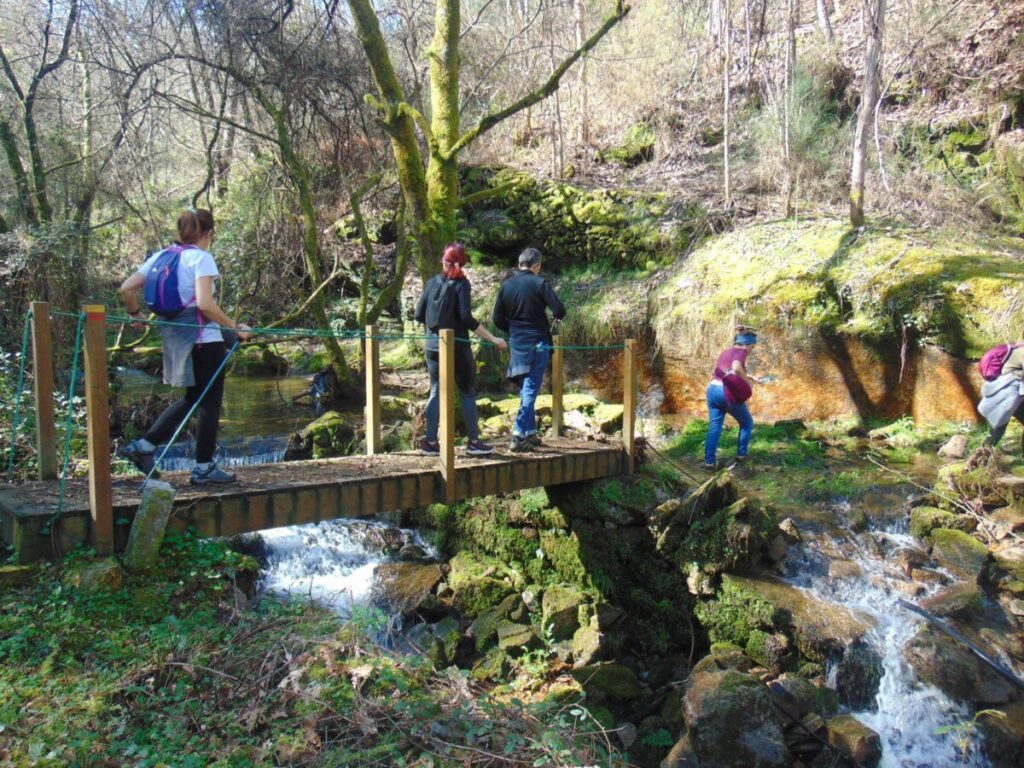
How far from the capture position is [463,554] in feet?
26.0

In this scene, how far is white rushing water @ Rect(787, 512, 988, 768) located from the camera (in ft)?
17.4

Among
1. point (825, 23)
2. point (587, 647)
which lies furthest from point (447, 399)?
point (825, 23)

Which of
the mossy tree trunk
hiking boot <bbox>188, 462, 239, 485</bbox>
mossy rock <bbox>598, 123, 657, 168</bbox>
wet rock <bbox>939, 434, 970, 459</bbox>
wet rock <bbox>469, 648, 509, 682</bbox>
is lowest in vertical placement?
wet rock <bbox>469, 648, 509, 682</bbox>

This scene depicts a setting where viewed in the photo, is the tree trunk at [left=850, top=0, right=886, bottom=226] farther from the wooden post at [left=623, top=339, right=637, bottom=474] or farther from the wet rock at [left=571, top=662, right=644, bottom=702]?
the wet rock at [left=571, top=662, right=644, bottom=702]

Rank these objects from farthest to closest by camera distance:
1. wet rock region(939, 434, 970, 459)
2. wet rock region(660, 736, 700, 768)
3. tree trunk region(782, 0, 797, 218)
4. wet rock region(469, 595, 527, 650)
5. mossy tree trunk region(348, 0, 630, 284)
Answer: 1. tree trunk region(782, 0, 797, 218)
2. mossy tree trunk region(348, 0, 630, 284)
3. wet rock region(939, 434, 970, 459)
4. wet rock region(469, 595, 527, 650)
5. wet rock region(660, 736, 700, 768)

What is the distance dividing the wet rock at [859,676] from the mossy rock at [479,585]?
2983mm

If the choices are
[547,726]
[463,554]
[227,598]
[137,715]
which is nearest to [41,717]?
[137,715]

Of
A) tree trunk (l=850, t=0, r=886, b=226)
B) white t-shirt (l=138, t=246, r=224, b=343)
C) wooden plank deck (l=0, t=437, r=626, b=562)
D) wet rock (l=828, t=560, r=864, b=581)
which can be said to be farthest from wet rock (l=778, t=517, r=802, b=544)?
tree trunk (l=850, t=0, r=886, b=226)

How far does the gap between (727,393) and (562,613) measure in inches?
116

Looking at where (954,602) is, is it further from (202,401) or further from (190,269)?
(190,269)

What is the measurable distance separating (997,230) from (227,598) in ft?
36.3

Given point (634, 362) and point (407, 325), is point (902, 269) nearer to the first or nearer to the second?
point (634, 362)

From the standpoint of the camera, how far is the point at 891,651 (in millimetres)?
5895

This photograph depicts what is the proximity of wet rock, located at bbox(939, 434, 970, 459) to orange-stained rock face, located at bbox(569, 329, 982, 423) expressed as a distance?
78cm
